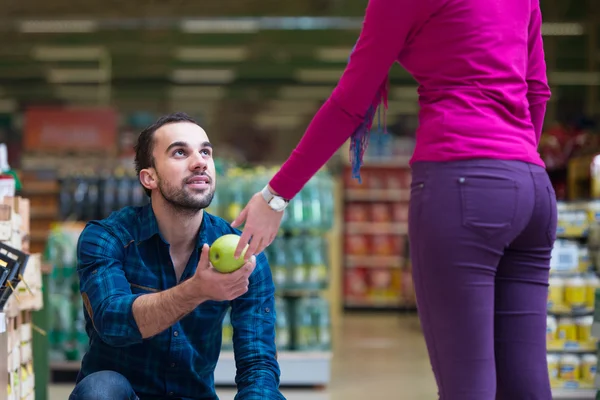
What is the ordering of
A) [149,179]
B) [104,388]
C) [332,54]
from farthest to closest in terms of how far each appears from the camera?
[332,54]
[149,179]
[104,388]

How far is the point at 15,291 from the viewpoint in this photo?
2.68m

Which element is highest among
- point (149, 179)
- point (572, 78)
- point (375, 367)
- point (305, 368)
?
point (572, 78)

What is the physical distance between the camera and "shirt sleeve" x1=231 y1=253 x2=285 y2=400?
2.11m

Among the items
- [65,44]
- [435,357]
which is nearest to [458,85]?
[435,357]

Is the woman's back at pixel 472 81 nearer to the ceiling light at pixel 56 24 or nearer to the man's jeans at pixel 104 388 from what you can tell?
the man's jeans at pixel 104 388

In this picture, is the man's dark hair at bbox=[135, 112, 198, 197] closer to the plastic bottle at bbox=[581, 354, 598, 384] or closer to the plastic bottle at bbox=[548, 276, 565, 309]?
the plastic bottle at bbox=[548, 276, 565, 309]

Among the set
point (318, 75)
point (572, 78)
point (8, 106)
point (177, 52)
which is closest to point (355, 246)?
point (177, 52)

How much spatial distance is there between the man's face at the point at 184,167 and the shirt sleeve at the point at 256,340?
0.25m

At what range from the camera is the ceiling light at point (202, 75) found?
1945 centimetres

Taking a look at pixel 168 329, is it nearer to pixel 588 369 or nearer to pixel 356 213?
pixel 588 369

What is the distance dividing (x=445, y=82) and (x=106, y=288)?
94 cm

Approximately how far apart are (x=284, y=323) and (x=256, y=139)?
1538cm

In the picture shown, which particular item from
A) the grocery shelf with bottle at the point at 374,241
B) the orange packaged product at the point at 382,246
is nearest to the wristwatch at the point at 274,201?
the grocery shelf with bottle at the point at 374,241

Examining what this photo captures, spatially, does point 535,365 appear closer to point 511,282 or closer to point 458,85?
point 511,282
